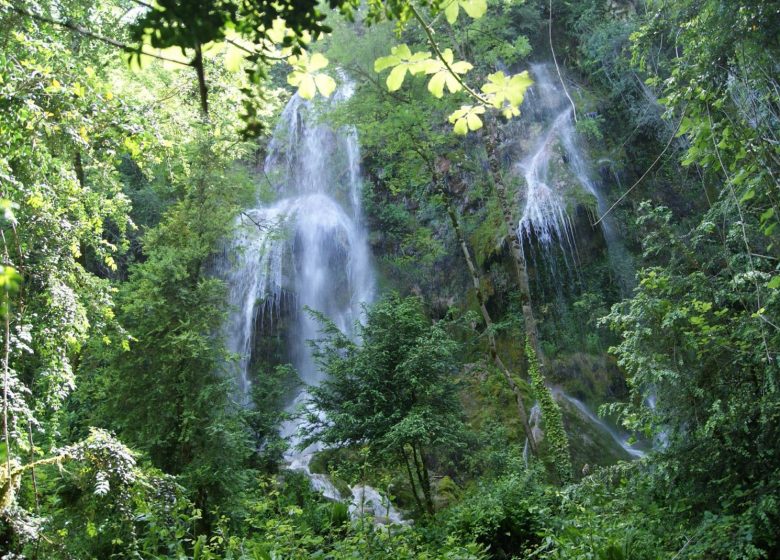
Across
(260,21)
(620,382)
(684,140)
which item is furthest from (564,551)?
(684,140)

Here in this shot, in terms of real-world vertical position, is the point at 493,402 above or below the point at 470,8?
above

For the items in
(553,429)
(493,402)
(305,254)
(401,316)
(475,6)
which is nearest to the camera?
(475,6)

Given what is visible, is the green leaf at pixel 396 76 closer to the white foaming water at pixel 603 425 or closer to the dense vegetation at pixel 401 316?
the dense vegetation at pixel 401 316

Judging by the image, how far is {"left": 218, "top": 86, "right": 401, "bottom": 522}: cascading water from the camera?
14.8 metres

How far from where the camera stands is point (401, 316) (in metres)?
7.74

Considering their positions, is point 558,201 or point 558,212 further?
point 558,201

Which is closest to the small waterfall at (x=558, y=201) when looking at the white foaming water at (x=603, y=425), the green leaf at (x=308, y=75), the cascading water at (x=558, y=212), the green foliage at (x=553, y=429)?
the cascading water at (x=558, y=212)

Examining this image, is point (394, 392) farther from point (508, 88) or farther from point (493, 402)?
point (508, 88)

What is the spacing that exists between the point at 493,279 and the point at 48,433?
979 centimetres

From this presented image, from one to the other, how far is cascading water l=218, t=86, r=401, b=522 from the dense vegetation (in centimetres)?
84

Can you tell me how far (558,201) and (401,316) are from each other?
698 cm

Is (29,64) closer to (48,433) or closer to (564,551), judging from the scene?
(48,433)

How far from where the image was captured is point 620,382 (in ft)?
39.5

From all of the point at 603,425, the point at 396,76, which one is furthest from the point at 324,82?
the point at 603,425
